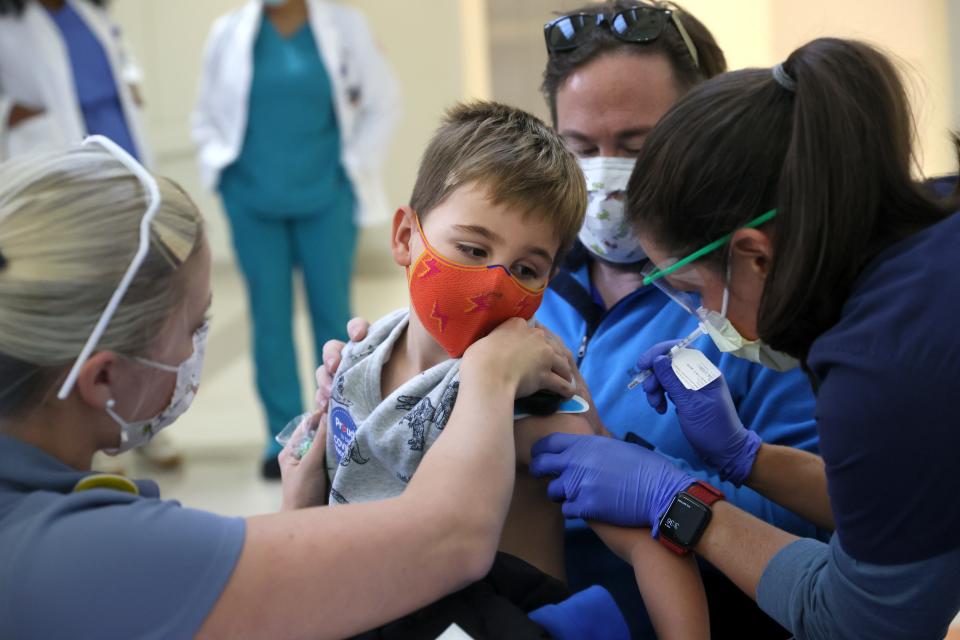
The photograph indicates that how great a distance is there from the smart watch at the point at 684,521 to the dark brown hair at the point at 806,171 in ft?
0.78

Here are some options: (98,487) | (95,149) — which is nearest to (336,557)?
(98,487)

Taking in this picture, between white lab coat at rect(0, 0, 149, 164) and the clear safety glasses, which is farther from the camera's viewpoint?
white lab coat at rect(0, 0, 149, 164)

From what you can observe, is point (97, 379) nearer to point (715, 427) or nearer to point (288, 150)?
point (715, 427)

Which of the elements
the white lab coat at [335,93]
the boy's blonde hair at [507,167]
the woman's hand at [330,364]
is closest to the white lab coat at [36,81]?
the white lab coat at [335,93]

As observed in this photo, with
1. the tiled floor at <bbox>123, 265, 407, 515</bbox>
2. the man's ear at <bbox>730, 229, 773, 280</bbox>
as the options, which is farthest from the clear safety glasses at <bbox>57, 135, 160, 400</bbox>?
the tiled floor at <bbox>123, 265, 407, 515</bbox>

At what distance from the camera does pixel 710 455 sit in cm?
146

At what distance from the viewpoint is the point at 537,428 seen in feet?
4.73

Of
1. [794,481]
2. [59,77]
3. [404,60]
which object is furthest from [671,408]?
[404,60]

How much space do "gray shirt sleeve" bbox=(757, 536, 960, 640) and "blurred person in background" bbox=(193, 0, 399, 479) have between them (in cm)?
293

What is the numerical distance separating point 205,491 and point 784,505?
281 cm

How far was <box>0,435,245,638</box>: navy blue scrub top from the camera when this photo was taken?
95 centimetres

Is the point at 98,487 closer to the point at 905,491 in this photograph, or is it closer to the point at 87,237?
the point at 87,237

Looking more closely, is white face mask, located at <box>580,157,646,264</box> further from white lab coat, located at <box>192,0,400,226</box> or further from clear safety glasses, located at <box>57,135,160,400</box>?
white lab coat, located at <box>192,0,400,226</box>

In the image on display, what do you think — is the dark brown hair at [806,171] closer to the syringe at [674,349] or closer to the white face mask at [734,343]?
the white face mask at [734,343]
